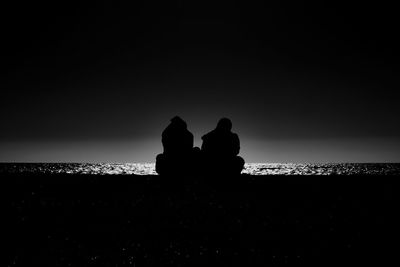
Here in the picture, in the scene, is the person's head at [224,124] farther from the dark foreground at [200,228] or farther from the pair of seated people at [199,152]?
the dark foreground at [200,228]

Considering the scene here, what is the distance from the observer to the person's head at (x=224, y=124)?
30.8 metres

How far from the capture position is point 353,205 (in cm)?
1978

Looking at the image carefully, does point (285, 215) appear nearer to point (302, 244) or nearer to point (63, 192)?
point (302, 244)

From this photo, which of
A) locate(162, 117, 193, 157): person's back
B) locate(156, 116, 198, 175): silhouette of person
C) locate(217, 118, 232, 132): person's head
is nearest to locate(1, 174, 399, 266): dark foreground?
locate(156, 116, 198, 175): silhouette of person

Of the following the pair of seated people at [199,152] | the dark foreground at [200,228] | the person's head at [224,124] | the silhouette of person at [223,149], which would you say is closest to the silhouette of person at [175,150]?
the pair of seated people at [199,152]

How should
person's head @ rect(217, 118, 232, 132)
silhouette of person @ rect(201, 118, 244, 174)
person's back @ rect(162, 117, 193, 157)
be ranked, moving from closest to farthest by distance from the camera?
silhouette of person @ rect(201, 118, 244, 174) → person's head @ rect(217, 118, 232, 132) → person's back @ rect(162, 117, 193, 157)

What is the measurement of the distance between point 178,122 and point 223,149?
4.83m

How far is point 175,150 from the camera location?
31.5 metres

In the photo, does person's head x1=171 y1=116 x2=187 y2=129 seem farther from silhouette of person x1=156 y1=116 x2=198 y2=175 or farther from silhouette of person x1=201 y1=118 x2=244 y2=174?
silhouette of person x1=201 y1=118 x2=244 y2=174

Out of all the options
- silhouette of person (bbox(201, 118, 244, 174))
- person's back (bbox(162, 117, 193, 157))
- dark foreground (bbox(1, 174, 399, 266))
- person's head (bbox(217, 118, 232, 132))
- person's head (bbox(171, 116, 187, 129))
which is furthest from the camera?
person's head (bbox(171, 116, 187, 129))

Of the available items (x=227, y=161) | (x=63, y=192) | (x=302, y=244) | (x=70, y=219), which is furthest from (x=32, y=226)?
(x=227, y=161)

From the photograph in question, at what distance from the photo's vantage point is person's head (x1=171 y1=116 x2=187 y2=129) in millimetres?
32406

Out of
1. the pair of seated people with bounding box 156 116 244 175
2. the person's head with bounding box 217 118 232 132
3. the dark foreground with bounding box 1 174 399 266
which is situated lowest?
the dark foreground with bounding box 1 174 399 266

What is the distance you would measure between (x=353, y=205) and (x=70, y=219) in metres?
13.9
